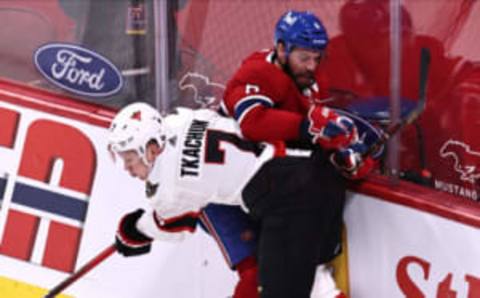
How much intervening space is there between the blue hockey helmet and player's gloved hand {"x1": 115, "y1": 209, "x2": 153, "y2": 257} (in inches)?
24.5

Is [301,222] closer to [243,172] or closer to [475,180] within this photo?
[243,172]

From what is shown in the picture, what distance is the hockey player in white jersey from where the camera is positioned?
250 centimetres

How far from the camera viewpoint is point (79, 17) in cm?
315

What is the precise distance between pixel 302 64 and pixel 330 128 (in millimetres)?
188

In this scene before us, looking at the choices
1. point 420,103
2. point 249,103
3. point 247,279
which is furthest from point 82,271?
point 420,103

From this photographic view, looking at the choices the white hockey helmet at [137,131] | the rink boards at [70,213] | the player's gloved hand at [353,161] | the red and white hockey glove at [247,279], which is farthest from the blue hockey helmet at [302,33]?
the rink boards at [70,213]

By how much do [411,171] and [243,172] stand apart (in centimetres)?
48

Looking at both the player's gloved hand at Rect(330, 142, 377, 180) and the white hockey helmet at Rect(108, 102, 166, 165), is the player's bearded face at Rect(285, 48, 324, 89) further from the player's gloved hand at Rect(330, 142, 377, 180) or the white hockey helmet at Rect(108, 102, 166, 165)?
the white hockey helmet at Rect(108, 102, 166, 165)

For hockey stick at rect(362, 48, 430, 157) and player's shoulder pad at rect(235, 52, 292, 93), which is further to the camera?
hockey stick at rect(362, 48, 430, 157)

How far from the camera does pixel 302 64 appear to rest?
97.9 inches

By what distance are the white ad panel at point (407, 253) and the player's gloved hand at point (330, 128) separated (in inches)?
11.2

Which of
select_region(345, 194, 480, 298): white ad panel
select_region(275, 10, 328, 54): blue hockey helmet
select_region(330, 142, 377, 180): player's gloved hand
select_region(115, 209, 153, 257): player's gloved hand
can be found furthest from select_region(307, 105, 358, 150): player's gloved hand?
select_region(115, 209, 153, 257): player's gloved hand

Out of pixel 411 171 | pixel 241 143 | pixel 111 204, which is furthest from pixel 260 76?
pixel 111 204

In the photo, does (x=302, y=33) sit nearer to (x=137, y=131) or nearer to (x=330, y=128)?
(x=330, y=128)
